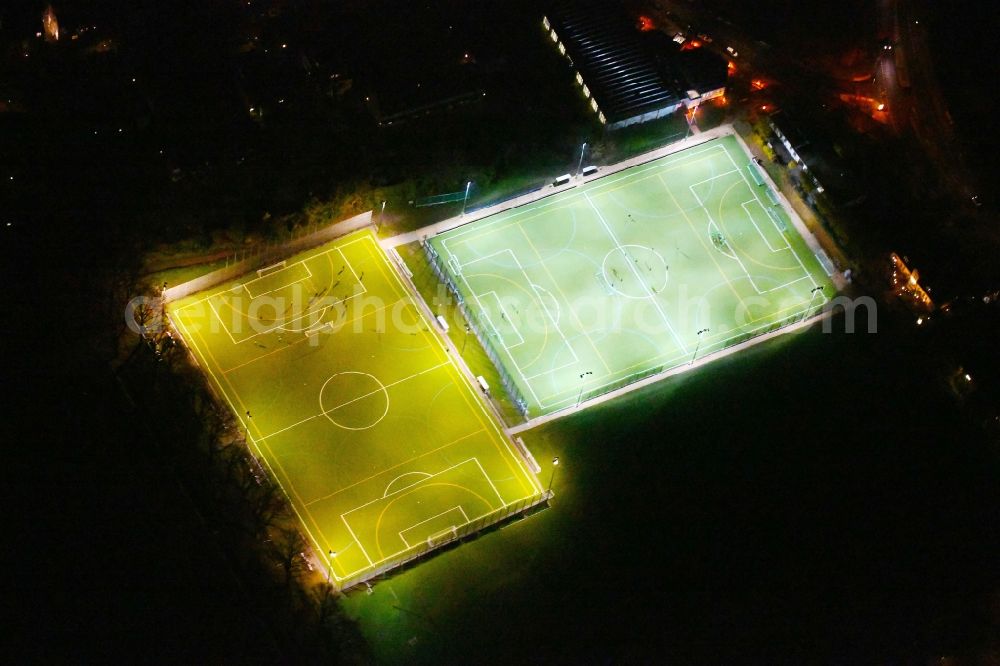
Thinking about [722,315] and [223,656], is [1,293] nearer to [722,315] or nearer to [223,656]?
[223,656]

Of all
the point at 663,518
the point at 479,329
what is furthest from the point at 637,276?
the point at 663,518

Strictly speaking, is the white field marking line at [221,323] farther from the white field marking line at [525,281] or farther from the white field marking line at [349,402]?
the white field marking line at [525,281]

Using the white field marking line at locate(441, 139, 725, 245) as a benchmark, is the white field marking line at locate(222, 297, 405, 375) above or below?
below

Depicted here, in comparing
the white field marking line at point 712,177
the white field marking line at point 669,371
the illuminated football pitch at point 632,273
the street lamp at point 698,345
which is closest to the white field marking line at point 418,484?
the white field marking line at point 669,371

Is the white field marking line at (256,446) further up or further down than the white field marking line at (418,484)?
further up

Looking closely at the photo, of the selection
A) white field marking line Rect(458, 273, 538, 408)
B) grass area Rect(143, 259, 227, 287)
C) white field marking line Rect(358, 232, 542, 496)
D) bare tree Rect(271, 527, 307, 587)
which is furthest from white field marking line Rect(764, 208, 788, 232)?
bare tree Rect(271, 527, 307, 587)

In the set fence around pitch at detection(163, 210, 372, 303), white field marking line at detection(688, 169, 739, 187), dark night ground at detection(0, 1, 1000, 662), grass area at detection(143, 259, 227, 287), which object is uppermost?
grass area at detection(143, 259, 227, 287)

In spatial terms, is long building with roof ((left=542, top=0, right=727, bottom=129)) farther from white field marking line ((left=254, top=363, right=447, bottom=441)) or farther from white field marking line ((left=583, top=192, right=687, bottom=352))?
white field marking line ((left=254, top=363, right=447, bottom=441))
